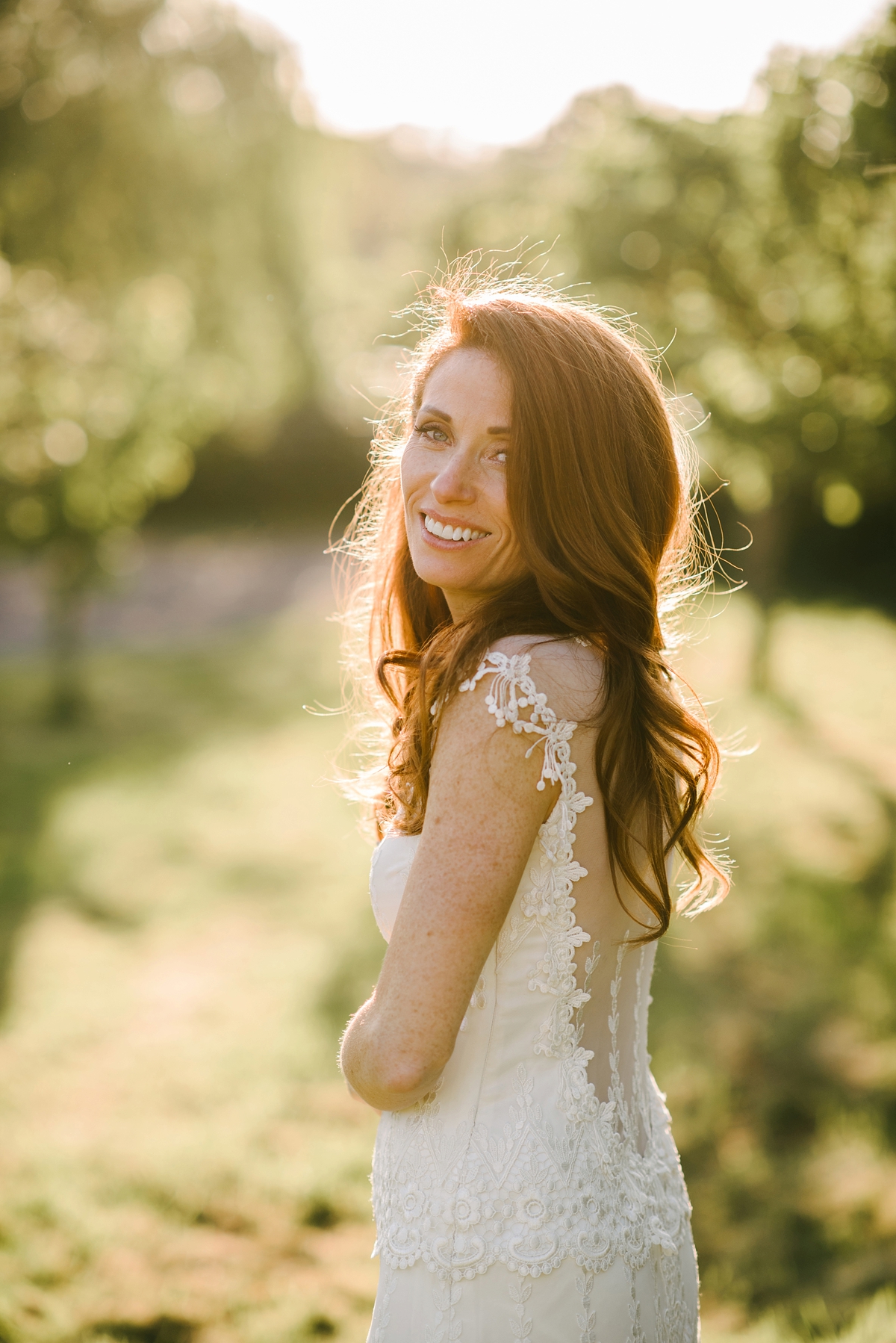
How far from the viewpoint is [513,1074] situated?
1.48m

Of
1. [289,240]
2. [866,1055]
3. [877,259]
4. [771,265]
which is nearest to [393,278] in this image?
[289,240]

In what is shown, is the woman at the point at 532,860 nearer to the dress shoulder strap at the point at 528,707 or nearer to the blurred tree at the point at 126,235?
the dress shoulder strap at the point at 528,707

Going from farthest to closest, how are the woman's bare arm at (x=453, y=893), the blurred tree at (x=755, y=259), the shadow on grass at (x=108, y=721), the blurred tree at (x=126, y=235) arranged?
the blurred tree at (x=126, y=235)
the shadow on grass at (x=108, y=721)
the blurred tree at (x=755, y=259)
the woman's bare arm at (x=453, y=893)

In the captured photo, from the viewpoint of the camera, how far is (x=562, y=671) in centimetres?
142

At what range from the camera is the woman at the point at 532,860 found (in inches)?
53.7

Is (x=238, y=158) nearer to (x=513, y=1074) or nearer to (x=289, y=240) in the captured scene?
(x=289, y=240)

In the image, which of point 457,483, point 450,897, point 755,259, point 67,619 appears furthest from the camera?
point 67,619

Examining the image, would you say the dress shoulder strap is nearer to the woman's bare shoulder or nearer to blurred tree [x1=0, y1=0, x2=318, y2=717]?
the woman's bare shoulder

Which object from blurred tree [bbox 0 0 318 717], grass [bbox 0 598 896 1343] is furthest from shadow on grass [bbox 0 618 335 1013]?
blurred tree [bbox 0 0 318 717]

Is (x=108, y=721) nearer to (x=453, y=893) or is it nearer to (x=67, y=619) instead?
(x=67, y=619)

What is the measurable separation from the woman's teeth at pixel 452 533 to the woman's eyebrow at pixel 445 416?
0.15 m

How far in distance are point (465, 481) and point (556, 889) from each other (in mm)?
609

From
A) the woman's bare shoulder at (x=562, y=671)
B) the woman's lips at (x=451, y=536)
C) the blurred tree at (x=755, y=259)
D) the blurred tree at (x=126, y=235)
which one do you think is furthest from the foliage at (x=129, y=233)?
the woman's bare shoulder at (x=562, y=671)

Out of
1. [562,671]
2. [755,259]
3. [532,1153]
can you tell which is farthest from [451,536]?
[755,259]
